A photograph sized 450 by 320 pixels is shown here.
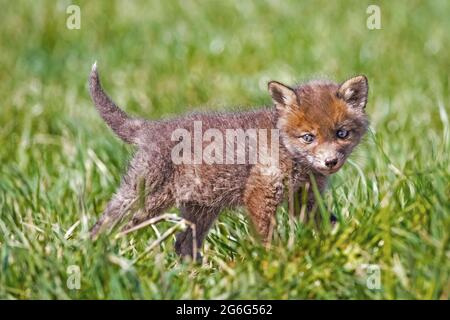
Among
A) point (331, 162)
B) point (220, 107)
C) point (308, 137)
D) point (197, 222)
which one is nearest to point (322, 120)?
point (308, 137)

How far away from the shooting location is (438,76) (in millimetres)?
8164

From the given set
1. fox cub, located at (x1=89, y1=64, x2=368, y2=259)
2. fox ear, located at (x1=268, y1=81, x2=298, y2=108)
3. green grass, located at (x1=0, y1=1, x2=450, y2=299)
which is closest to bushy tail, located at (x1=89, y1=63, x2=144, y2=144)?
fox cub, located at (x1=89, y1=64, x2=368, y2=259)

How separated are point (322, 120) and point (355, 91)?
0.29 m

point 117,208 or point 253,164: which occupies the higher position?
point 253,164

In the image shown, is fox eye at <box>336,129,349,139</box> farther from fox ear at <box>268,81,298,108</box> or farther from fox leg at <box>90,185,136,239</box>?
fox leg at <box>90,185,136,239</box>

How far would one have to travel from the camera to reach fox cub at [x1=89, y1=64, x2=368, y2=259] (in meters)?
4.80

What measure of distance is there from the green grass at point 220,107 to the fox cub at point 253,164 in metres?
0.15

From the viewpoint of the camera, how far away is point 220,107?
7109 mm

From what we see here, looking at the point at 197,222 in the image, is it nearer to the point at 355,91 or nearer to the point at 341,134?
the point at 341,134

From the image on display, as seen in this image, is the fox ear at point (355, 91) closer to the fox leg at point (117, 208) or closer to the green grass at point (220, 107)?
the green grass at point (220, 107)

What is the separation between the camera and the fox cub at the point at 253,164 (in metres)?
4.80
